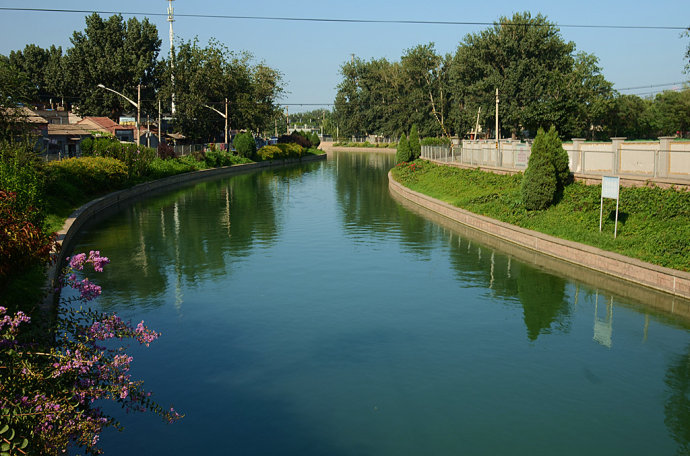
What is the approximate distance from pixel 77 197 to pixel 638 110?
99507 millimetres

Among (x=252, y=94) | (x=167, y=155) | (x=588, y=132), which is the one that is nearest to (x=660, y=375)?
(x=167, y=155)

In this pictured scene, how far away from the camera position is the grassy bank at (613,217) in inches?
691

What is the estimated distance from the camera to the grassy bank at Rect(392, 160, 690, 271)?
17562 millimetres

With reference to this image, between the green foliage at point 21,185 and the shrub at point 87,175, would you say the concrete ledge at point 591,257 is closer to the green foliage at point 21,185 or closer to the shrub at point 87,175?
the green foliage at point 21,185

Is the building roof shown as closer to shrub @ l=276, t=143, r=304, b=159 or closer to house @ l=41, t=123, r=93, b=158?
house @ l=41, t=123, r=93, b=158

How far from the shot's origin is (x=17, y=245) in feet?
33.2

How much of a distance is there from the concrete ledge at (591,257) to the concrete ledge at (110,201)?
13983mm

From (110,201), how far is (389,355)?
27.2 m

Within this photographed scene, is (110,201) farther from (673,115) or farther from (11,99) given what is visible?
(673,115)

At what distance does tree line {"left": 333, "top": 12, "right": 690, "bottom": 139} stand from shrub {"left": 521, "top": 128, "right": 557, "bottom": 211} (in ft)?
92.6

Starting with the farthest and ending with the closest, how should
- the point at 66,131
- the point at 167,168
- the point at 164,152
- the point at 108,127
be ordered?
1. the point at 108,127
2. the point at 66,131
3. the point at 164,152
4. the point at 167,168

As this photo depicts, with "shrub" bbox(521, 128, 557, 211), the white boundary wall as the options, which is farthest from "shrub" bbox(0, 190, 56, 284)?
the white boundary wall

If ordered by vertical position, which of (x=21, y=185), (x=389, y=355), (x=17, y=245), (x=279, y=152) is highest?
(x=279, y=152)

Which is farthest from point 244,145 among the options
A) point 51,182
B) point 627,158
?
point 627,158
